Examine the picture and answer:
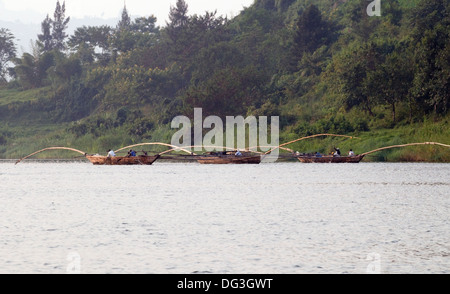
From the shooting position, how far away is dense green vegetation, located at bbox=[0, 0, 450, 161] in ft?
201

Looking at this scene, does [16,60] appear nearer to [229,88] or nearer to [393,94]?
[229,88]

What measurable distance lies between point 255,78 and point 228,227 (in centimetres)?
5850

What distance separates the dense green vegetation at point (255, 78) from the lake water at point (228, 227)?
1977cm

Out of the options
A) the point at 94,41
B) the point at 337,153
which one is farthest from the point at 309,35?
the point at 94,41

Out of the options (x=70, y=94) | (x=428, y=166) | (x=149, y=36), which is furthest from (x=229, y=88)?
(x=149, y=36)

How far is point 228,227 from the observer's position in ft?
75.4

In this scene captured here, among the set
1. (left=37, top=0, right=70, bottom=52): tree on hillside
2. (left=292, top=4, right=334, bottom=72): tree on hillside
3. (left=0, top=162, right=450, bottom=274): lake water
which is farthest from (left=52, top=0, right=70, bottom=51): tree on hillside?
(left=0, top=162, right=450, bottom=274): lake water

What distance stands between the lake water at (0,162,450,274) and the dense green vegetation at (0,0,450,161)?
19.8m

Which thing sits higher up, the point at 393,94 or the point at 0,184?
the point at 393,94

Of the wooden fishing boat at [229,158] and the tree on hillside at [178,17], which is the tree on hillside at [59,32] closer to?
the tree on hillside at [178,17]

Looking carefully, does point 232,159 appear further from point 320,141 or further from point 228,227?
point 228,227

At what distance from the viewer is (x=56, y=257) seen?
17.6 meters

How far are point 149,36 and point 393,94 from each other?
62665 mm
